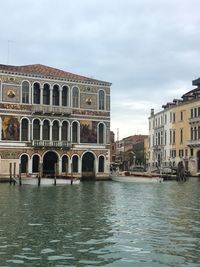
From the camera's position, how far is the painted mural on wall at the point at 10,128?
33.8m

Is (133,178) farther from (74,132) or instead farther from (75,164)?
(74,132)

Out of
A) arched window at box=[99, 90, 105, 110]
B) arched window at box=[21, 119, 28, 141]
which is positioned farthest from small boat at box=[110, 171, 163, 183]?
arched window at box=[21, 119, 28, 141]

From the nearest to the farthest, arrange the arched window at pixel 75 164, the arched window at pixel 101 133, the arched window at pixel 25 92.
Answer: the arched window at pixel 25 92, the arched window at pixel 75 164, the arched window at pixel 101 133

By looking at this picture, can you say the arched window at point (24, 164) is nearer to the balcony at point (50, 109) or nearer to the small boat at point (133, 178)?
the balcony at point (50, 109)

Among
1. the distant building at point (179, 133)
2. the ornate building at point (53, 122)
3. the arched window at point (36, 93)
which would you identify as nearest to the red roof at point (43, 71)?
the ornate building at point (53, 122)

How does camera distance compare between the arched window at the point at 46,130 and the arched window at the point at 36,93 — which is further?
the arched window at the point at 46,130

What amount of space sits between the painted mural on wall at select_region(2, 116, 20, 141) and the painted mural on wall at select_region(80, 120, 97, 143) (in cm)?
510

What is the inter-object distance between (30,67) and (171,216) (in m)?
24.9

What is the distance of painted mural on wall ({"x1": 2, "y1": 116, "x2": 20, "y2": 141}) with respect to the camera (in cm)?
3381

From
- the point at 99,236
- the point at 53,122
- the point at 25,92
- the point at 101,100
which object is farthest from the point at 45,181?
the point at 99,236

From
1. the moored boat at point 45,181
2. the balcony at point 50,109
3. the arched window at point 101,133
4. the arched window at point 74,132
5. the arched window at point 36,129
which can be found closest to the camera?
the moored boat at point 45,181

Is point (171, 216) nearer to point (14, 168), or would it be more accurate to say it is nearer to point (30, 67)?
point (14, 168)

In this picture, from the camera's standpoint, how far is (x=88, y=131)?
123 ft

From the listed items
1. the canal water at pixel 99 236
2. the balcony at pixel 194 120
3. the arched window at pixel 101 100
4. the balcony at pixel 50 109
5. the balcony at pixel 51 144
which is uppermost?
the arched window at pixel 101 100
